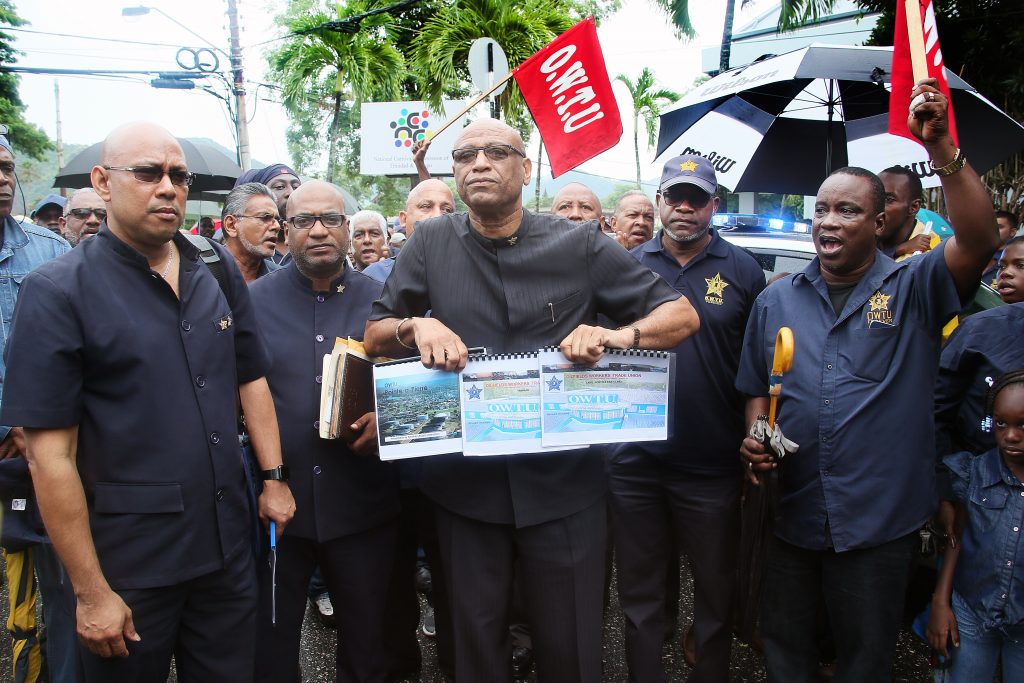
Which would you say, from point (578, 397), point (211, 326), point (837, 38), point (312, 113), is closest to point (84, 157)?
point (211, 326)

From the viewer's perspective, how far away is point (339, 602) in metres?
2.85

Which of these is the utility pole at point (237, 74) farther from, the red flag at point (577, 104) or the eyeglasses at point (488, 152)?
the eyeglasses at point (488, 152)

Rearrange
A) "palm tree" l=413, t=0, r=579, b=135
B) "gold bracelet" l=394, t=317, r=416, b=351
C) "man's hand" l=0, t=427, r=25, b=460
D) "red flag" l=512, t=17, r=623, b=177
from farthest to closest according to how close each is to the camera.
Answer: "palm tree" l=413, t=0, r=579, b=135 → "red flag" l=512, t=17, r=623, b=177 → "man's hand" l=0, t=427, r=25, b=460 → "gold bracelet" l=394, t=317, r=416, b=351

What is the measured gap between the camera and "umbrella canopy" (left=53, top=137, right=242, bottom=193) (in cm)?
920

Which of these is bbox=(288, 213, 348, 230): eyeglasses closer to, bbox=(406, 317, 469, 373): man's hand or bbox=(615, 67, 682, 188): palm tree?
bbox=(406, 317, 469, 373): man's hand

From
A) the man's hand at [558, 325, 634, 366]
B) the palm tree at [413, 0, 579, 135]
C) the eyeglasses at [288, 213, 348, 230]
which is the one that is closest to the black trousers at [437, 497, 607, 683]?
the man's hand at [558, 325, 634, 366]

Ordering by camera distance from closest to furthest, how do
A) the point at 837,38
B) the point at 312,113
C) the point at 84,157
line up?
the point at 84,157 < the point at 837,38 < the point at 312,113

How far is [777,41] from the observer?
2286cm

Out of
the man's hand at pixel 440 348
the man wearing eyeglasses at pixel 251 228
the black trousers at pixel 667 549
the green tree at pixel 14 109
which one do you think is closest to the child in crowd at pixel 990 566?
the black trousers at pixel 667 549

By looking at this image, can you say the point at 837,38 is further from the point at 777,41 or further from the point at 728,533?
the point at 728,533

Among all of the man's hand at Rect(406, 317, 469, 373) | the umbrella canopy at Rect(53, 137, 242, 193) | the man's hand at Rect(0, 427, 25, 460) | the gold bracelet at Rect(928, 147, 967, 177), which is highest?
the umbrella canopy at Rect(53, 137, 242, 193)

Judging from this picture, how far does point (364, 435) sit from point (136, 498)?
0.79m

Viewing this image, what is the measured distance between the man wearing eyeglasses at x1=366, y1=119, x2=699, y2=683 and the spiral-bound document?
93 millimetres

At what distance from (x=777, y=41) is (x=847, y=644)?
2412cm
